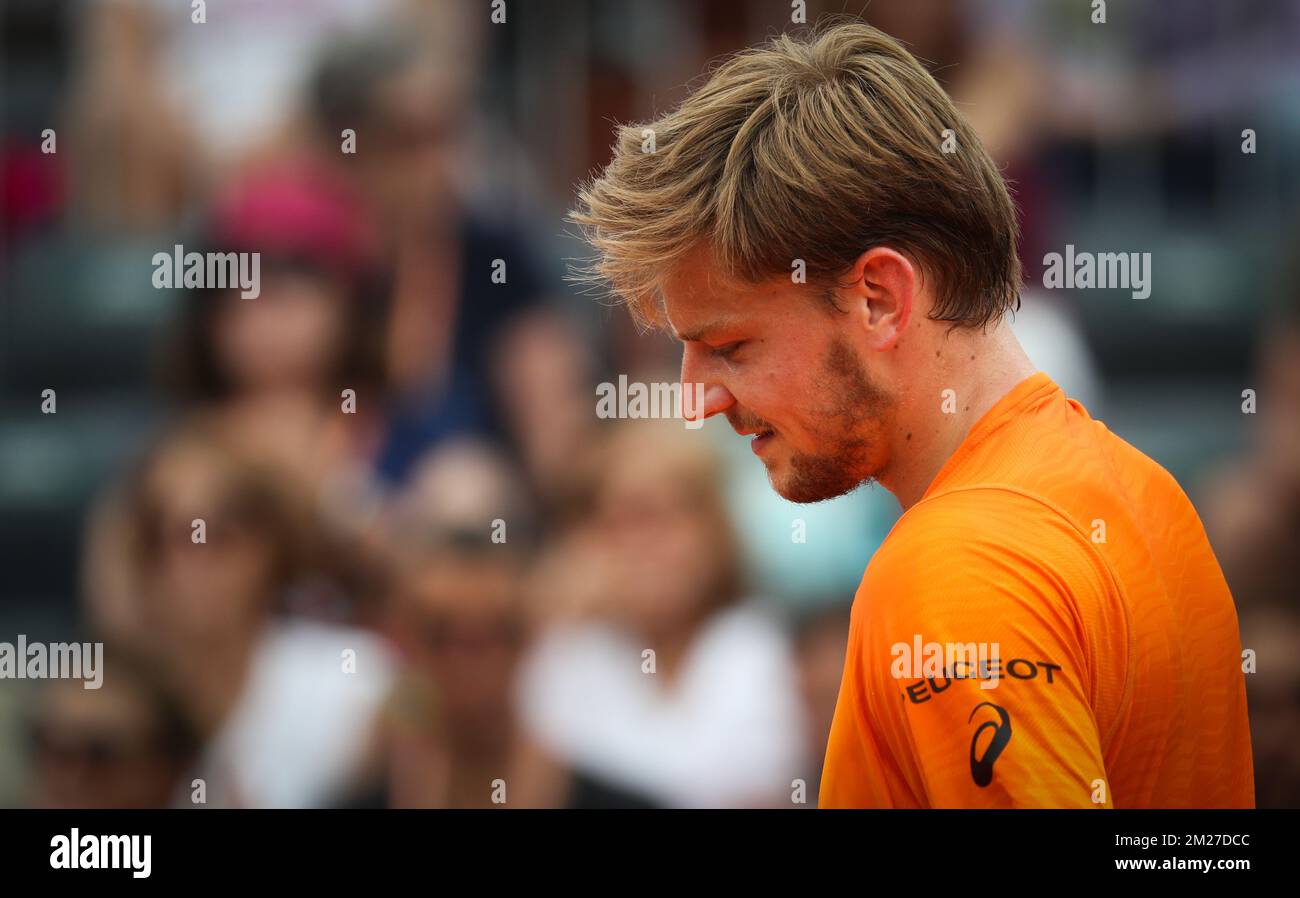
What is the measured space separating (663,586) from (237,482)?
42.3 inches

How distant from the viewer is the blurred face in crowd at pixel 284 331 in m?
4.30

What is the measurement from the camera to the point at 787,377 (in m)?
1.76

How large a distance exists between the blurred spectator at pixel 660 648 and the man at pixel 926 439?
6.39 feet

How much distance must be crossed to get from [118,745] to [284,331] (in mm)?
1287

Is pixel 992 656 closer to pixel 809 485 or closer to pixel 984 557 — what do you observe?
pixel 984 557

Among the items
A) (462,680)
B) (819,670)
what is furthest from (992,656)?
(462,680)

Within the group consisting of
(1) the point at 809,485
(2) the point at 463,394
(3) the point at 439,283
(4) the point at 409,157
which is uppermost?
(4) the point at 409,157

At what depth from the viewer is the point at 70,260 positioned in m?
4.90

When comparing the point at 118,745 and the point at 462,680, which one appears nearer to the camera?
the point at 118,745

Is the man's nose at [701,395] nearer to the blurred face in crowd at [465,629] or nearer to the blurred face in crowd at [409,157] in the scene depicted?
the blurred face in crowd at [465,629]

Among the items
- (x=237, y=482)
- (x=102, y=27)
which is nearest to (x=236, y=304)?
(x=237, y=482)

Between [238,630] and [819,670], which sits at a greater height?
[238,630]

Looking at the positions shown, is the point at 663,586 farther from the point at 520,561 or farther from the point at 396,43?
the point at 396,43

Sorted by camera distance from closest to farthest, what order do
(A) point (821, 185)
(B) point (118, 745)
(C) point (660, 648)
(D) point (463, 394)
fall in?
1. (A) point (821, 185)
2. (B) point (118, 745)
3. (C) point (660, 648)
4. (D) point (463, 394)
